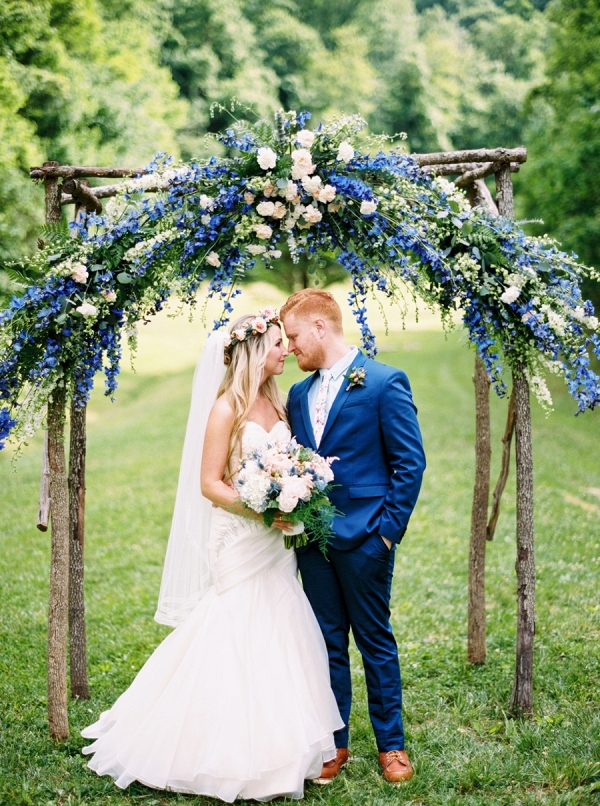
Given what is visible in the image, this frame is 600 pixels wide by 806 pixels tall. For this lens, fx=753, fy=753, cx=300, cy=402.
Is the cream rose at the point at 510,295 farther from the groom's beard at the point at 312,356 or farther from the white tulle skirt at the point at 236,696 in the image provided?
the white tulle skirt at the point at 236,696

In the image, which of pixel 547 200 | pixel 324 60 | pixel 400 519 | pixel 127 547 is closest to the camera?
pixel 400 519

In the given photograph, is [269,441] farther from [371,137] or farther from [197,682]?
[371,137]

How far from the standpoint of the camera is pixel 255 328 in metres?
4.19

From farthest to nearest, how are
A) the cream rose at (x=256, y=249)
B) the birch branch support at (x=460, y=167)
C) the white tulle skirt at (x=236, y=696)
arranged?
the birch branch support at (x=460, y=167), the cream rose at (x=256, y=249), the white tulle skirt at (x=236, y=696)

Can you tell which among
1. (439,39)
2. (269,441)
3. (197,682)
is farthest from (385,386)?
(439,39)

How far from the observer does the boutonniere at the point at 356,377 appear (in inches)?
158

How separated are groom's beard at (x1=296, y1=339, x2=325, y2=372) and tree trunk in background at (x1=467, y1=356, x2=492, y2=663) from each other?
5.56 ft

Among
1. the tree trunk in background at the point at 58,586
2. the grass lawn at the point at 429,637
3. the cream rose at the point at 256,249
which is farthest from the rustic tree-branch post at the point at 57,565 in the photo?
the cream rose at the point at 256,249

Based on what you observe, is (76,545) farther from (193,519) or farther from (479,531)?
(479,531)

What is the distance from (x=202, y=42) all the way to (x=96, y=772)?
119 ft

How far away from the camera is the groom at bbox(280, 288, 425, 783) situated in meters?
3.94

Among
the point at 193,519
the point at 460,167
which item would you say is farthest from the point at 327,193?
the point at 193,519

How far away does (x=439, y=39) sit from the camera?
47750 millimetres

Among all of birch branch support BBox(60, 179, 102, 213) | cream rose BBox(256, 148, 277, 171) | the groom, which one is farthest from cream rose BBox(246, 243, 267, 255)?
birch branch support BBox(60, 179, 102, 213)
